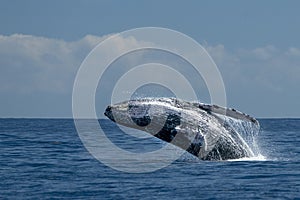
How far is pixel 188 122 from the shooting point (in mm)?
16250

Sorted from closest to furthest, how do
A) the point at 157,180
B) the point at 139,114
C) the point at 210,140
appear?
the point at 157,180 < the point at 139,114 < the point at 210,140

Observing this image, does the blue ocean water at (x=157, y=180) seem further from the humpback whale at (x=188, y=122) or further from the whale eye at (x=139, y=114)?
the whale eye at (x=139, y=114)

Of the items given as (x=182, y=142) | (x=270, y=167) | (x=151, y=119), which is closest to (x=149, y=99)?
(x=151, y=119)

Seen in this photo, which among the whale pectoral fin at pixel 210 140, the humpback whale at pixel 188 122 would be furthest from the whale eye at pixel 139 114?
the whale pectoral fin at pixel 210 140

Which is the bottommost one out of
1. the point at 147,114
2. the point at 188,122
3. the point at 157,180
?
the point at 157,180

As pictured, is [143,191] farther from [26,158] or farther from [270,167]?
[26,158]

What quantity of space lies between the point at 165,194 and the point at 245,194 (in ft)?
4.68

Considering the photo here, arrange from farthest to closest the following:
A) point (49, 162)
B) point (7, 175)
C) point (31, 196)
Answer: point (49, 162) → point (7, 175) → point (31, 196)

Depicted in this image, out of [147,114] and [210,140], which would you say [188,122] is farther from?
[147,114]

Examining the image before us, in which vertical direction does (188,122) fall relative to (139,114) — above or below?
below

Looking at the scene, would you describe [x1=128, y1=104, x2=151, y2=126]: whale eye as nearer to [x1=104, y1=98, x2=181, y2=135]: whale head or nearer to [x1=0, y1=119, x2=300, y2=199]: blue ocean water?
[x1=104, y1=98, x2=181, y2=135]: whale head

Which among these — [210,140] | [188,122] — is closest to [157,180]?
[188,122]

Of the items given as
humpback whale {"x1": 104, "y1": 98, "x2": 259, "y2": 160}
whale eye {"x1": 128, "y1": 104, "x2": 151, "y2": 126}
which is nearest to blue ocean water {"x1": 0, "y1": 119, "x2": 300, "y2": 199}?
humpback whale {"x1": 104, "y1": 98, "x2": 259, "y2": 160}

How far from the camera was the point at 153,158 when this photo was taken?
63.8 feet
